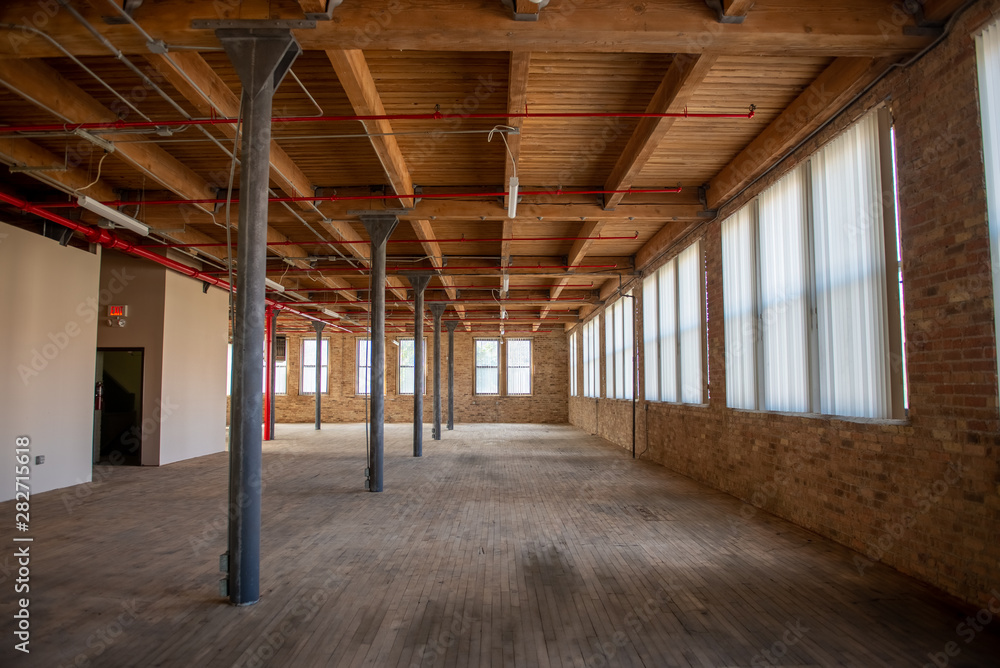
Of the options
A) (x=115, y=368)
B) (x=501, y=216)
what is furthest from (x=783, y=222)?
(x=115, y=368)

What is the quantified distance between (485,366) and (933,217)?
71.8 ft

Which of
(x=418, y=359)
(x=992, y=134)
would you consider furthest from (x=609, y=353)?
(x=992, y=134)

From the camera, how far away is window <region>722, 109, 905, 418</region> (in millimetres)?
5016

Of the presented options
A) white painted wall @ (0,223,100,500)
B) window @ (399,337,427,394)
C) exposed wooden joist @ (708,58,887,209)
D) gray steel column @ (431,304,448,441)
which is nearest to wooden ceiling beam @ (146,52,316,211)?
white painted wall @ (0,223,100,500)

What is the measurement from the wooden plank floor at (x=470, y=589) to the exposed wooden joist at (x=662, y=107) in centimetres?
401

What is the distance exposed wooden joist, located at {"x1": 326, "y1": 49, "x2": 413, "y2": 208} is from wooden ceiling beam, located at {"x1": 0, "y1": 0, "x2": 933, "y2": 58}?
1.24ft

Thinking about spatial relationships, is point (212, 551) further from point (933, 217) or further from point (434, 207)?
point (933, 217)

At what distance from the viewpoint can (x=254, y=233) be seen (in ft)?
14.1

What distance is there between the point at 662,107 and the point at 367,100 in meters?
2.78

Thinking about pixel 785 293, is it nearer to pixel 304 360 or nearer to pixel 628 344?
pixel 628 344

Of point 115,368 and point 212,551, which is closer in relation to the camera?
point 212,551

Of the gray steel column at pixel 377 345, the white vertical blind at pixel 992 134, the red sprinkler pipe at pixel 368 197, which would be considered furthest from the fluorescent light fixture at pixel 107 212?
the white vertical blind at pixel 992 134

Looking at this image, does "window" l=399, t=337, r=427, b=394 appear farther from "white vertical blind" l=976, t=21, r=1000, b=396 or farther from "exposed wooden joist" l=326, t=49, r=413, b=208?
"white vertical blind" l=976, t=21, r=1000, b=396

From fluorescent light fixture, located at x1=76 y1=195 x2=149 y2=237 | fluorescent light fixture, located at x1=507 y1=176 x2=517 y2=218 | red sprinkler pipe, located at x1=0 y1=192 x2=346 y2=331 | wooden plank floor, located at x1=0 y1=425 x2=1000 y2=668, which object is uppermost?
red sprinkler pipe, located at x1=0 y1=192 x2=346 y2=331
